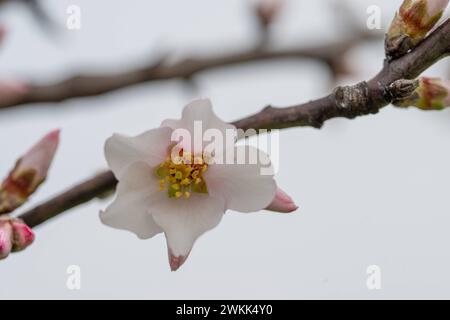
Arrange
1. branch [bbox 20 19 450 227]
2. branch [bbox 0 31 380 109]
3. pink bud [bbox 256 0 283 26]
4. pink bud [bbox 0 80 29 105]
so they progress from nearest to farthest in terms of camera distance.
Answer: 1. branch [bbox 20 19 450 227]
2. pink bud [bbox 0 80 29 105]
3. branch [bbox 0 31 380 109]
4. pink bud [bbox 256 0 283 26]

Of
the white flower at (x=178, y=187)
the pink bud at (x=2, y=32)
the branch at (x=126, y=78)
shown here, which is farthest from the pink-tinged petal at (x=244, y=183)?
the pink bud at (x=2, y=32)

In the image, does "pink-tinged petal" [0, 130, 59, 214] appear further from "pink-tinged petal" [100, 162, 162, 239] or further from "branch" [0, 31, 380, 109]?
"branch" [0, 31, 380, 109]

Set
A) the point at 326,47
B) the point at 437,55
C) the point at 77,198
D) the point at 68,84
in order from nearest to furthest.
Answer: the point at 437,55 → the point at 77,198 → the point at 68,84 → the point at 326,47

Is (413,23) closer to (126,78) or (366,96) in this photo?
(366,96)

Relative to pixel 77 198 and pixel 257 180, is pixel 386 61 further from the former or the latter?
pixel 77 198

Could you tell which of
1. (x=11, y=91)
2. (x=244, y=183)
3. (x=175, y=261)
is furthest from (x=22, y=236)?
(x=11, y=91)

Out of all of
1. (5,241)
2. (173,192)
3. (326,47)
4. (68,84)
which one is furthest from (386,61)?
(326,47)

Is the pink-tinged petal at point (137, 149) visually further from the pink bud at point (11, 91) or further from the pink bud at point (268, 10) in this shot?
the pink bud at point (268, 10)

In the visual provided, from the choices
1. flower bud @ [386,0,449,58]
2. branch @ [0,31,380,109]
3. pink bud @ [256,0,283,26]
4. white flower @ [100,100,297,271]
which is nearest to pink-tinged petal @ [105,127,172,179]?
white flower @ [100,100,297,271]
